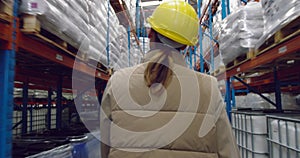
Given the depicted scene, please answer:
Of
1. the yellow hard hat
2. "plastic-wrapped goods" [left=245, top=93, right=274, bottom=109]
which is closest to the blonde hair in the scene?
the yellow hard hat

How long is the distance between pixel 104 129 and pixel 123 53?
15.7 feet

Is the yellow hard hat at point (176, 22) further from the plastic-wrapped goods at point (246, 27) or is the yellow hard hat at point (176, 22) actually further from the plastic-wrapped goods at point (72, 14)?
the plastic-wrapped goods at point (246, 27)

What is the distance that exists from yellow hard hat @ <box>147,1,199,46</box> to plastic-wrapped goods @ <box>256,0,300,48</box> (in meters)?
1.27

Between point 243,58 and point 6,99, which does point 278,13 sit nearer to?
point 243,58

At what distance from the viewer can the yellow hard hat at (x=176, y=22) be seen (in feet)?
4.20

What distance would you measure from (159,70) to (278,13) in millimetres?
1839

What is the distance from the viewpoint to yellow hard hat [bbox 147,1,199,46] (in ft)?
4.20

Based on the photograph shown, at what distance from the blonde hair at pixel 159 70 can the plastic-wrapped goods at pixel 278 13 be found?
154cm

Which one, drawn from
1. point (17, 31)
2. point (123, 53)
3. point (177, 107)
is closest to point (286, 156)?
point (177, 107)

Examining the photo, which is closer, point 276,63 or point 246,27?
point 246,27

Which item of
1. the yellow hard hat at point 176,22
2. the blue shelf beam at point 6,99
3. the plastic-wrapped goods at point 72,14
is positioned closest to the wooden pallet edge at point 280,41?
the yellow hard hat at point 176,22

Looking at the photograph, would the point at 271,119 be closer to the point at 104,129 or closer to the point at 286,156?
the point at 286,156

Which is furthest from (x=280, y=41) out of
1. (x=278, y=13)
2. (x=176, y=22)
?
(x=176, y=22)

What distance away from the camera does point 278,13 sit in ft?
7.77
